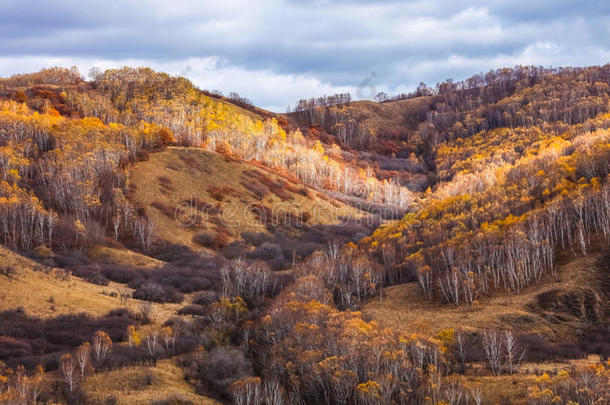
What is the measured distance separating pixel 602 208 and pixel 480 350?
96.2 feet

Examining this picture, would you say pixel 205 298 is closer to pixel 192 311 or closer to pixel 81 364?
pixel 192 311

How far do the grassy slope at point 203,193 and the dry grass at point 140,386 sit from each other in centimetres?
4625

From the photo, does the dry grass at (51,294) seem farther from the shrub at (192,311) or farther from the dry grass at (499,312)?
the dry grass at (499,312)

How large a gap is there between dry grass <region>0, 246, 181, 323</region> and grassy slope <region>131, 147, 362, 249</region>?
26.6 m

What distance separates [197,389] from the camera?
39.3 m

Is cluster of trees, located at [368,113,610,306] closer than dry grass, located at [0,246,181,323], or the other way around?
dry grass, located at [0,246,181,323]

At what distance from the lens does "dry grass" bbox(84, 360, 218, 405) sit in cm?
3516

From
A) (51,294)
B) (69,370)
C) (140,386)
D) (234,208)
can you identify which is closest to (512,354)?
(140,386)

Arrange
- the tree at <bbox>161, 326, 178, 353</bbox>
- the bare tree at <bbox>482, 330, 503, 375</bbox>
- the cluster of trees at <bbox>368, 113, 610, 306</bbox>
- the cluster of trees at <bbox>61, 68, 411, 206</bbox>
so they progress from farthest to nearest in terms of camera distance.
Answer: the cluster of trees at <bbox>61, 68, 411, 206</bbox>
the cluster of trees at <bbox>368, 113, 610, 306</bbox>
the tree at <bbox>161, 326, 178, 353</bbox>
the bare tree at <bbox>482, 330, 503, 375</bbox>

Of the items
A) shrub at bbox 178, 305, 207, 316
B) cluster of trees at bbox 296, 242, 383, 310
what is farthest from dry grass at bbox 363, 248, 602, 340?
shrub at bbox 178, 305, 207, 316

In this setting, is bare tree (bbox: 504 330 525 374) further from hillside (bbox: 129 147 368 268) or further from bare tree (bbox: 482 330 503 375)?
hillside (bbox: 129 147 368 268)

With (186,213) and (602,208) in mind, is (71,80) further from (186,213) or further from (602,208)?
(602,208)

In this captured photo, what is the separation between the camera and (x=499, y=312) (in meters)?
51.3

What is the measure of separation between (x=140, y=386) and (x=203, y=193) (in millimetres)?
66936
